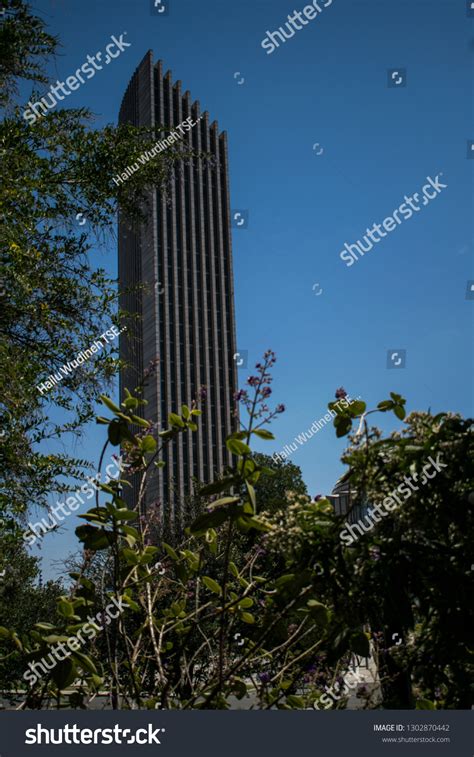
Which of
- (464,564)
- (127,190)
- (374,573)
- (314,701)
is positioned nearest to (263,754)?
(374,573)

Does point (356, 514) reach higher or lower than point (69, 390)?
lower

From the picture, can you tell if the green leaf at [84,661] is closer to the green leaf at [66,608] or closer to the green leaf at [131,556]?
the green leaf at [66,608]

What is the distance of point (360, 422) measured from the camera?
2457 millimetres

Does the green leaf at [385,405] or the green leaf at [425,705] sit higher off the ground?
the green leaf at [385,405]

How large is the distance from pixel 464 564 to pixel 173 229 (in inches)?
3969

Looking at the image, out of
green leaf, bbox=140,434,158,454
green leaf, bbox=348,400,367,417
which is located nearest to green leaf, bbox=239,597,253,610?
green leaf, bbox=140,434,158,454

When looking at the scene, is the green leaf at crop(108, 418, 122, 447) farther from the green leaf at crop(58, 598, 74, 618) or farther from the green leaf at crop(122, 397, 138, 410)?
the green leaf at crop(58, 598, 74, 618)

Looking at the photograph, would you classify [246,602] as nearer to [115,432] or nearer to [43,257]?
[115,432]

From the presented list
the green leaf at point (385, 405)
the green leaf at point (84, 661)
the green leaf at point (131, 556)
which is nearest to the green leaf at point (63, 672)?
the green leaf at point (84, 661)

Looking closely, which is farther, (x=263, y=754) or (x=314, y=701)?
(x=314, y=701)

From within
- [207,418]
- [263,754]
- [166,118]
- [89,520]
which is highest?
[166,118]

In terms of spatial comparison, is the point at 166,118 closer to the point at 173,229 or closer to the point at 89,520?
the point at 173,229

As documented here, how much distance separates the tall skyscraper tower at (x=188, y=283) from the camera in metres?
91.9

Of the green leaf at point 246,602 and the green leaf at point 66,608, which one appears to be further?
the green leaf at point 246,602
